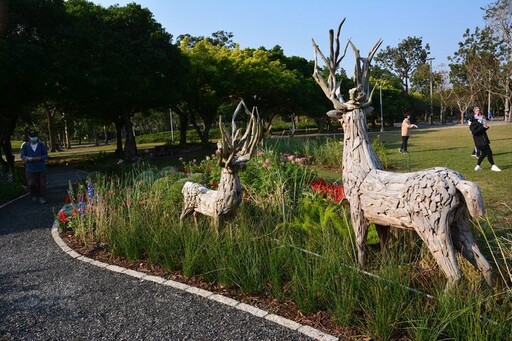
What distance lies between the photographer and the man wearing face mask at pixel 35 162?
8.66m

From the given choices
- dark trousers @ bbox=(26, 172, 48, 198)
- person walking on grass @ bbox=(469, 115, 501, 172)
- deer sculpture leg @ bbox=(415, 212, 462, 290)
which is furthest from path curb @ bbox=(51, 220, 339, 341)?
person walking on grass @ bbox=(469, 115, 501, 172)

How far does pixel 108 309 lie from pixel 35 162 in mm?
6423

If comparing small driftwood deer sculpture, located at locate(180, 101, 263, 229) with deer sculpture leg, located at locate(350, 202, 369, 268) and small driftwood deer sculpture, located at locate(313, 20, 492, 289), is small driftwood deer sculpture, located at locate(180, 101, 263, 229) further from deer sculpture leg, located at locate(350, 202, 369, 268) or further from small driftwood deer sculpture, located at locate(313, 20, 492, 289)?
deer sculpture leg, located at locate(350, 202, 369, 268)

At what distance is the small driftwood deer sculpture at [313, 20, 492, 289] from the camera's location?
2857mm

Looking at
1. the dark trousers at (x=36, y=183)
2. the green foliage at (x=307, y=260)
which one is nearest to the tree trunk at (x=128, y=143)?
the dark trousers at (x=36, y=183)

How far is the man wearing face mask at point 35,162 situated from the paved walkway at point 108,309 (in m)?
4.09

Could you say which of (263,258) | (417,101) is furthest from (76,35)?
(417,101)

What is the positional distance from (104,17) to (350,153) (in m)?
17.5

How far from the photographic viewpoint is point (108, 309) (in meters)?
3.65

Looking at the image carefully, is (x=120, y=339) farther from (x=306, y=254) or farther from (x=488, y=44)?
(x=488, y=44)

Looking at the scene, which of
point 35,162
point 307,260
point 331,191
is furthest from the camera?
point 35,162

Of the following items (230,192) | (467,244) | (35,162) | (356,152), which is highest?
(356,152)

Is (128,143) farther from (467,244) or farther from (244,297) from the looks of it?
(467,244)

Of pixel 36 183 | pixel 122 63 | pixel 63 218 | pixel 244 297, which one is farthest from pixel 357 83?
pixel 122 63
